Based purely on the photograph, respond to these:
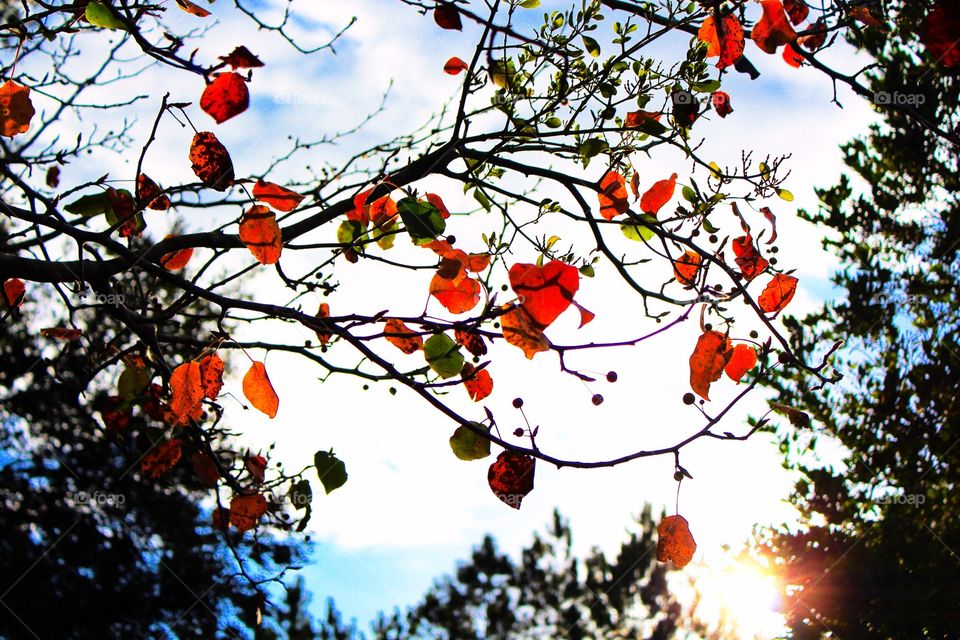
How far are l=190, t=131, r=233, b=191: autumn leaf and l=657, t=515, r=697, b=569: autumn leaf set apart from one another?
1782 millimetres

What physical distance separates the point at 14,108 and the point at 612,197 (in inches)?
84.5

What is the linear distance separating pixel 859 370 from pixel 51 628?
13.5m

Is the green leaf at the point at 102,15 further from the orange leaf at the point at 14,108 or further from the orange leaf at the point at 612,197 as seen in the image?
the orange leaf at the point at 612,197

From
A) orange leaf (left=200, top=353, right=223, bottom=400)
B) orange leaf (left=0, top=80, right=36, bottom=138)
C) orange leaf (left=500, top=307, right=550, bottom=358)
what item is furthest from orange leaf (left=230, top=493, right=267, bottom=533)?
orange leaf (left=0, top=80, right=36, bottom=138)

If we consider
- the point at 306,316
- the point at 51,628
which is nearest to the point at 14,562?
the point at 51,628

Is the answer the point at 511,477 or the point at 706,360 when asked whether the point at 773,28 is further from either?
the point at 511,477

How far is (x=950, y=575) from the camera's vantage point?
29.0ft

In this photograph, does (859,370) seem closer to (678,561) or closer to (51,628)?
(678,561)

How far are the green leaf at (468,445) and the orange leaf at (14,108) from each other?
6.31ft

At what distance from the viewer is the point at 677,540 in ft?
7.22

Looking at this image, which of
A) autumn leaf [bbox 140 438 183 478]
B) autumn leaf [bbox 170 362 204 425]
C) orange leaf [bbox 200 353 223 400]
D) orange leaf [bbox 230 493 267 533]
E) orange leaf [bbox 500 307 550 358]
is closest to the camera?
orange leaf [bbox 500 307 550 358]

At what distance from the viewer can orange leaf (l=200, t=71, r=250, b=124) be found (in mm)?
2232

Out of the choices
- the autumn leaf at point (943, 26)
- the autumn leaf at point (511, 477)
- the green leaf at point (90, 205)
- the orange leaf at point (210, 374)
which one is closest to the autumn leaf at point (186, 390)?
the orange leaf at point (210, 374)

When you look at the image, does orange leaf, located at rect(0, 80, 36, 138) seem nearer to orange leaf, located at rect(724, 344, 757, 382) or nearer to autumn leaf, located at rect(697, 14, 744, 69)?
autumn leaf, located at rect(697, 14, 744, 69)
